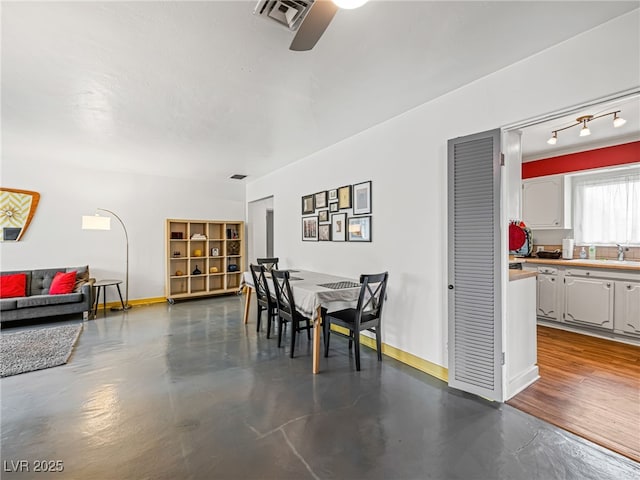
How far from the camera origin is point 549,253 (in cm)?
455

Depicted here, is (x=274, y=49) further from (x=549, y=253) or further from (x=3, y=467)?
(x=549, y=253)

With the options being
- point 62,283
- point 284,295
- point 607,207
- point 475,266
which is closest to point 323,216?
point 284,295

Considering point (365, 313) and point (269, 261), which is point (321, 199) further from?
point (365, 313)

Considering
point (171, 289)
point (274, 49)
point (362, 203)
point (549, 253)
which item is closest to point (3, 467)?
point (274, 49)

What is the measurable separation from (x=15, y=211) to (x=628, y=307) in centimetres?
856

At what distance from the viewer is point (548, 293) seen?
4.15m

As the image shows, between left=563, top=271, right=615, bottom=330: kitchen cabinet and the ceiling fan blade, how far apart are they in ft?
14.2

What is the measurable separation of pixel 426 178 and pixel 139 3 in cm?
246

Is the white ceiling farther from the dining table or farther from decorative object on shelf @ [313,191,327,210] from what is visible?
the dining table

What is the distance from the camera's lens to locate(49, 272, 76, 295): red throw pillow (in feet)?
15.1

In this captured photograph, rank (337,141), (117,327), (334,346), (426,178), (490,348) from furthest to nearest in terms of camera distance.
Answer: (117,327)
(337,141)
(334,346)
(426,178)
(490,348)

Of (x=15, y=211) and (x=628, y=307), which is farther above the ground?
(x=15, y=211)

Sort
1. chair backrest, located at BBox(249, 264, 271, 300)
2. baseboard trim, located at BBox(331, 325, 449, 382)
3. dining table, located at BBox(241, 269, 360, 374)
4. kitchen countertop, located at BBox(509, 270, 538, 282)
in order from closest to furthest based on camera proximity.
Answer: kitchen countertop, located at BBox(509, 270, 538, 282)
baseboard trim, located at BBox(331, 325, 449, 382)
dining table, located at BBox(241, 269, 360, 374)
chair backrest, located at BBox(249, 264, 271, 300)

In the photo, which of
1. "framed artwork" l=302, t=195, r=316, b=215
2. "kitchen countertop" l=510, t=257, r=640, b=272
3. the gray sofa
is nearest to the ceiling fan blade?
"framed artwork" l=302, t=195, r=316, b=215
